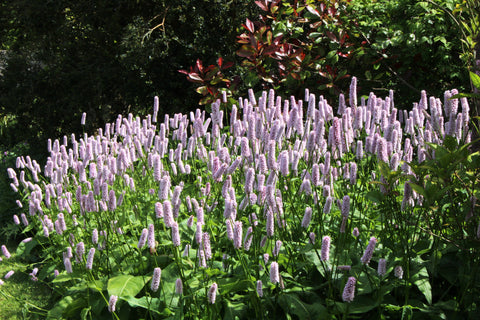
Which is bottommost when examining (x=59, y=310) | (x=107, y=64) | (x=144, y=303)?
(x=59, y=310)

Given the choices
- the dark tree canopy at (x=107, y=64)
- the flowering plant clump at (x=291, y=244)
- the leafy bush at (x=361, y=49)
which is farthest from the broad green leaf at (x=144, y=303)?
the dark tree canopy at (x=107, y=64)

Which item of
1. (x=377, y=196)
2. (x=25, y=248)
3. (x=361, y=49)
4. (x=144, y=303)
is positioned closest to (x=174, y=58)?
(x=361, y=49)

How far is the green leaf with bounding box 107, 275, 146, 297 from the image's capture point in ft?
8.62

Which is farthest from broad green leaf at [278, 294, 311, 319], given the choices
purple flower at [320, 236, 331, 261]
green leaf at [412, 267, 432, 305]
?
green leaf at [412, 267, 432, 305]

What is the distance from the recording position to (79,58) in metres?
8.66

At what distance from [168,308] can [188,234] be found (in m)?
0.69

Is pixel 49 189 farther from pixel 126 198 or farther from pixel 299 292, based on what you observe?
pixel 299 292

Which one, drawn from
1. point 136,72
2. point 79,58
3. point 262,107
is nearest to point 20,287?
point 262,107

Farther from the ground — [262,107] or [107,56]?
[107,56]

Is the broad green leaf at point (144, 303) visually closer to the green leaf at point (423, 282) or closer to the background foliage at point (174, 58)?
the green leaf at point (423, 282)

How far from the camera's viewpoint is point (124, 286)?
2.68m

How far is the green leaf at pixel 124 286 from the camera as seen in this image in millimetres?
2627

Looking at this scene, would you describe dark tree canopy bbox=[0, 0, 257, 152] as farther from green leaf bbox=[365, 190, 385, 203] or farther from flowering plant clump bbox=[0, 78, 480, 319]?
green leaf bbox=[365, 190, 385, 203]

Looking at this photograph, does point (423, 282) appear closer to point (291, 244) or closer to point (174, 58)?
point (291, 244)
